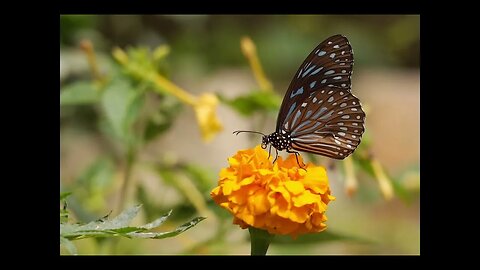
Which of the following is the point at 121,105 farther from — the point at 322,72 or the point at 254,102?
the point at 322,72

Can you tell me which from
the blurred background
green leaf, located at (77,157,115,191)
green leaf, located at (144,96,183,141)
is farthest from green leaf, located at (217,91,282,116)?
green leaf, located at (77,157,115,191)

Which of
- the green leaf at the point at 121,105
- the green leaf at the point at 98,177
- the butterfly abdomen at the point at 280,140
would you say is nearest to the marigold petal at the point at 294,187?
the butterfly abdomen at the point at 280,140

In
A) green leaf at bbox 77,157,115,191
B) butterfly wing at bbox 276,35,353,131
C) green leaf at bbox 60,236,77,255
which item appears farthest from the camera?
green leaf at bbox 77,157,115,191

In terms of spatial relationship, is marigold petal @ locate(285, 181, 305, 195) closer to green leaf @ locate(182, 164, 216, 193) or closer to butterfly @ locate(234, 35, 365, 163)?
butterfly @ locate(234, 35, 365, 163)

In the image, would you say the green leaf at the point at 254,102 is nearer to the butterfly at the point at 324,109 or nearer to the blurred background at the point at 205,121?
the blurred background at the point at 205,121

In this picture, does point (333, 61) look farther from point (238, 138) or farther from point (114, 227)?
point (238, 138)

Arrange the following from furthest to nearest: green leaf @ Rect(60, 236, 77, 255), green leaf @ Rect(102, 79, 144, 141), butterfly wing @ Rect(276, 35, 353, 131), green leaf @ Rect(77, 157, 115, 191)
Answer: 1. green leaf @ Rect(77, 157, 115, 191)
2. green leaf @ Rect(102, 79, 144, 141)
3. butterfly wing @ Rect(276, 35, 353, 131)
4. green leaf @ Rect(60, 236, 77, 255)

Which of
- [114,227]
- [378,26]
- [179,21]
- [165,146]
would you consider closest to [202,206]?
[114,227]
